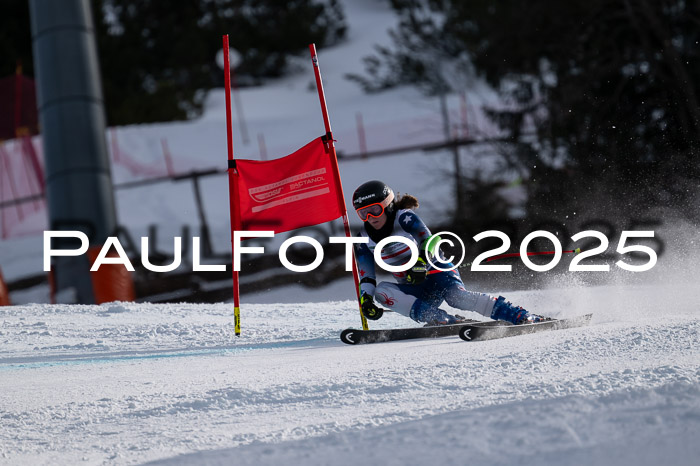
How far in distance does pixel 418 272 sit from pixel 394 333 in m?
0.49

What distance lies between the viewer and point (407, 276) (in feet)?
21.1

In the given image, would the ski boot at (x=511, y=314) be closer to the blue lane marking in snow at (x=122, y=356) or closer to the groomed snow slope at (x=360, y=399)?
the groomed snow slope at (x=360, y=399)

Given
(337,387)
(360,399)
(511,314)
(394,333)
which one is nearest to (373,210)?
(394,333)

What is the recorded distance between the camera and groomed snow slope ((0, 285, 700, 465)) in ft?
9.77

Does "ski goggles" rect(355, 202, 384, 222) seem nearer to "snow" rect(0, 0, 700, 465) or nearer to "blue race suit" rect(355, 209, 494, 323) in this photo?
"blue race suit" rect(355, 209, 494, 323)

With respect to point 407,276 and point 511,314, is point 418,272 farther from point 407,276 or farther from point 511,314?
point 511,314

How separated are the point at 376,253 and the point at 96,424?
2980mm

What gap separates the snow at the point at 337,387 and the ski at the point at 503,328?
0.16 meters

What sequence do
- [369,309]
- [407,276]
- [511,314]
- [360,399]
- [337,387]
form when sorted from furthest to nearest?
[407,276]
[369,309]
[511,314]
[337,387]
[360,399]

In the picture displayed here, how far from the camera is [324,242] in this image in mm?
15562

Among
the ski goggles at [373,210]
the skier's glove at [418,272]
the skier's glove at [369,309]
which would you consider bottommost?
the skier's glove at [369,309]

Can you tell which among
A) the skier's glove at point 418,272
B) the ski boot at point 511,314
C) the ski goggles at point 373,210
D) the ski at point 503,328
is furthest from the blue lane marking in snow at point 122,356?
the ski boot at point 511,314

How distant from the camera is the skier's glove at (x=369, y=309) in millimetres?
6180

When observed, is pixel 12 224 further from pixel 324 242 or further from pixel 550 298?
pixel 550 298
